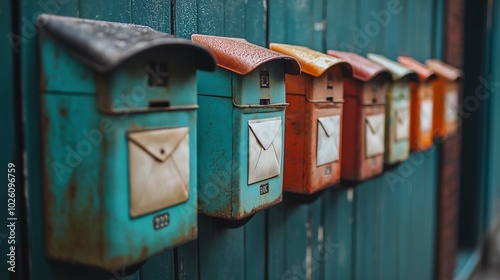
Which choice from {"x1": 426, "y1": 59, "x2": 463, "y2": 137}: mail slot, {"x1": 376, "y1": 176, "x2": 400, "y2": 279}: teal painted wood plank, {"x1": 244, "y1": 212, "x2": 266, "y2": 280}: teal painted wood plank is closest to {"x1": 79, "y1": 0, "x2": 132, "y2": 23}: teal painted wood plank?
{"x1": 244, "y1": 212, "x2": 266, "y2": 280}: teal painted wood plank

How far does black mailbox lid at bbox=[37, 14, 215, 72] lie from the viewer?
3.92 feet

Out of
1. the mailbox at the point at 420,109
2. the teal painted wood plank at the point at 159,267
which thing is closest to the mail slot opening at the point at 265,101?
the teal painted wood plank at the point at 159,267

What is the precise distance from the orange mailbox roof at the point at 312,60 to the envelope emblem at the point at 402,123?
2.24ft

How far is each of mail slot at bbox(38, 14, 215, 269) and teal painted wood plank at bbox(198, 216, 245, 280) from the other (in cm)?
55

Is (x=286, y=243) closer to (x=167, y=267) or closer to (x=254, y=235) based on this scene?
(x=254, y=235)

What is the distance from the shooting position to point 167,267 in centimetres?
183

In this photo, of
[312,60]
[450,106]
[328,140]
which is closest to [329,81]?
[312,60]

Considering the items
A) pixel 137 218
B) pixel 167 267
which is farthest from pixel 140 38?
pixel 167 267

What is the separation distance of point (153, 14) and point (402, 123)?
5.47 ft

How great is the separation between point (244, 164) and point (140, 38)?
0.58m

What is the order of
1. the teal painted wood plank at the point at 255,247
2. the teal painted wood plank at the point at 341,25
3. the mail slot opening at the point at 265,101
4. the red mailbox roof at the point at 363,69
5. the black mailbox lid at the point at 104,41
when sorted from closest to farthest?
the black mailbox lid at the point at 104,41
the mail slot opening at the point at 265,101
the teal painted wood plank at the point at 255,247
the red mailbox roof at the point at 363,69
the teal painted wood plank at the point at 341,25

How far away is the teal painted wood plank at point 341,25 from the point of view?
2727mm

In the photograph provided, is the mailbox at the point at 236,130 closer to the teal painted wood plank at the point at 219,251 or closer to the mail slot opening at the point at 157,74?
the teal painted wood plank at the point at 219,251

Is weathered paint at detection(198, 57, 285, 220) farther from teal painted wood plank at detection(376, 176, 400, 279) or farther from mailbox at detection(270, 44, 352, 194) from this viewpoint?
teal painted wood plank at detection(376, 176, 400, 279)
